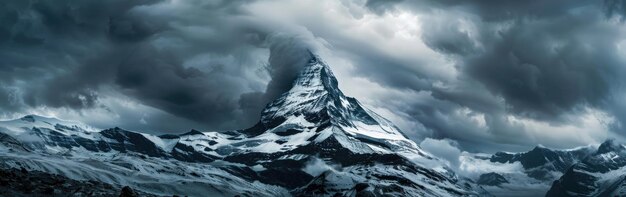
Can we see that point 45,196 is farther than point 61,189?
No

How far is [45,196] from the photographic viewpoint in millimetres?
156250

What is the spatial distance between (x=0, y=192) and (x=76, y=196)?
2105 centimetres

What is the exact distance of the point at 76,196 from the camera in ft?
545

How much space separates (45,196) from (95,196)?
19.5 m

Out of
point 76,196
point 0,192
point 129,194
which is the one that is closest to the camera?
point 0,192

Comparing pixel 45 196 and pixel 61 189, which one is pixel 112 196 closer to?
pixel 61 189

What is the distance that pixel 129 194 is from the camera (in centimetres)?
17925

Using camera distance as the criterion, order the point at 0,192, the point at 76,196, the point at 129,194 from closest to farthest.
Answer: the point at 0,192
the point at 76,196
the point at 129,194

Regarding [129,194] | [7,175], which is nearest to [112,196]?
[129,194]

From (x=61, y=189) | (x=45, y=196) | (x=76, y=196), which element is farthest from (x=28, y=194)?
(x=61, y=189)

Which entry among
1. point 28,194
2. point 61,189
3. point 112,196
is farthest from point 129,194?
point 28,194

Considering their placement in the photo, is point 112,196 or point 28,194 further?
point 112,196

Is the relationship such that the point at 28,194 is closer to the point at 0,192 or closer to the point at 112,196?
the point at 0,192

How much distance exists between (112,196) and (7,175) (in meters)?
27.0
